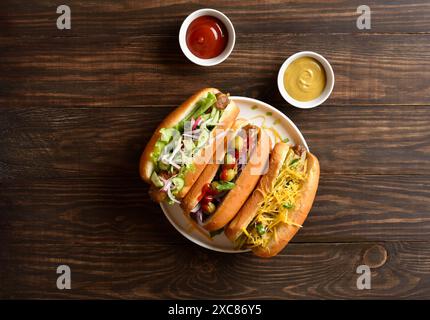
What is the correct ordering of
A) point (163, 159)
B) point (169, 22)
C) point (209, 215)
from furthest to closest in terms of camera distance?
point (169, 22) < point (209, 215) < point (163, 159)

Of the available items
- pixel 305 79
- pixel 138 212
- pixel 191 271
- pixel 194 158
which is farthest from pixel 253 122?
pixel 191 271

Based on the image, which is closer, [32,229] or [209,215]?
[209,215]

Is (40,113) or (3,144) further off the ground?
(40,113)

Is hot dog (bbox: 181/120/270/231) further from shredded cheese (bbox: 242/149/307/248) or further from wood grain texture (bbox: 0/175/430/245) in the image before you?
wood grain texture (bbox: 0/175/430/245)

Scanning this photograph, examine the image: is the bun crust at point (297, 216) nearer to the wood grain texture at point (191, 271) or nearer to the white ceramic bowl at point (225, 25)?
the wood grain texture at point (191, 271)

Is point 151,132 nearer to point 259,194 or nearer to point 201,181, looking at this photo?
point 201,181

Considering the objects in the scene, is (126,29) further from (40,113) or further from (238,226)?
(238,226)

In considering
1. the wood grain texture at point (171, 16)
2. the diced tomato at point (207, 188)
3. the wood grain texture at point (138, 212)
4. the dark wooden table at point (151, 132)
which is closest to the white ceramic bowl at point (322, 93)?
the dark wooden table at point (151, 132)

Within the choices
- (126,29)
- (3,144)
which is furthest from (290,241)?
(3,144)
